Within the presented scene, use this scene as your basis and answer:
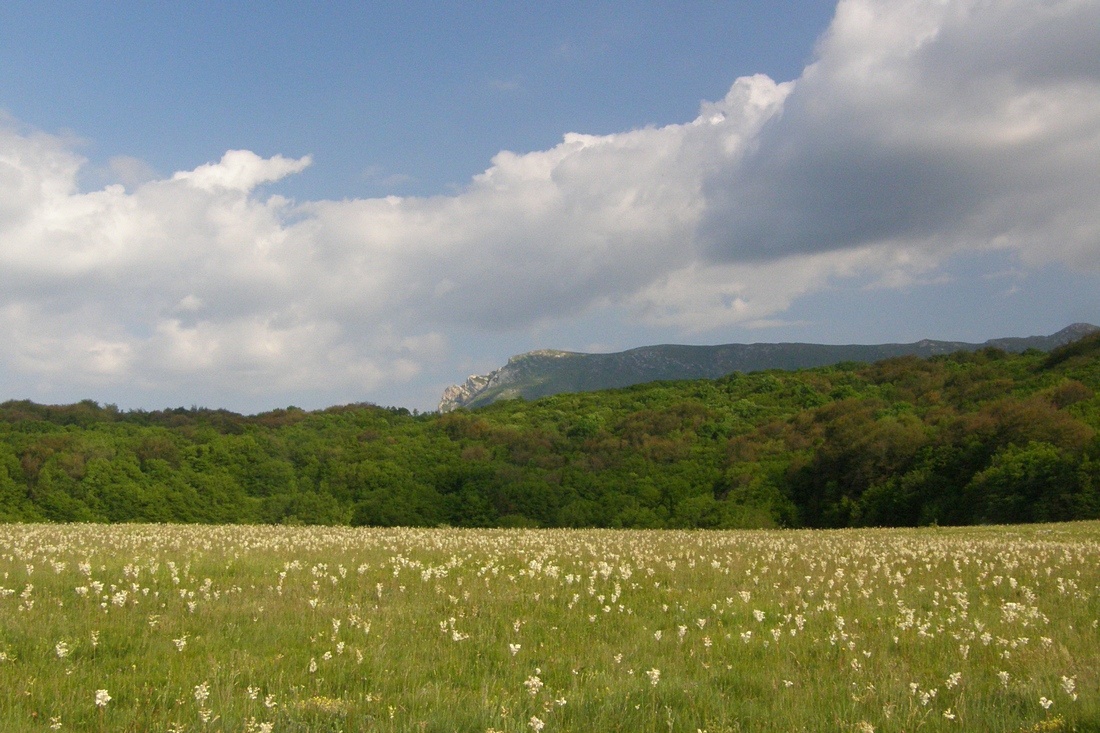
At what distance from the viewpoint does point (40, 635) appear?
8.14 m

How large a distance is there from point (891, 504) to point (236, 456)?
6746 centimetres

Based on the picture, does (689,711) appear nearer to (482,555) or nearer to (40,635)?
(40,635)

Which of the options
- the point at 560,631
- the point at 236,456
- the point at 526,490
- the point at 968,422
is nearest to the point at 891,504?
the point at 968,422

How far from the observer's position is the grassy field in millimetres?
6074

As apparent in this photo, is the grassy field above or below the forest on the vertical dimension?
above

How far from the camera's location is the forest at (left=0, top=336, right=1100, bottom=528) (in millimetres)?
57188

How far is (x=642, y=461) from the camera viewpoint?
88.2 m

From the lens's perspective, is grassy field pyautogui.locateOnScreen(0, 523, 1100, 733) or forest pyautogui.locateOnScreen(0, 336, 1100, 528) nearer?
grassy field pyautogui.locateOnScreen(0, 523, 1100, 733)

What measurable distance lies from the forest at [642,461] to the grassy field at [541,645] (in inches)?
1582

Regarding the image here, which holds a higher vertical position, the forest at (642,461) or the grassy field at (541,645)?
the grassy field at (541,645)

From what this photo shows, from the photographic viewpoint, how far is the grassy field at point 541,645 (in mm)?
6074

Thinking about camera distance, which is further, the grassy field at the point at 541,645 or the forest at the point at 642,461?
the forest at the point at 642,461

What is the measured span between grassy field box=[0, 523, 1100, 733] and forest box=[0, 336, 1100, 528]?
132 feet

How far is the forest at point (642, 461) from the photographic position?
57.2 metres
